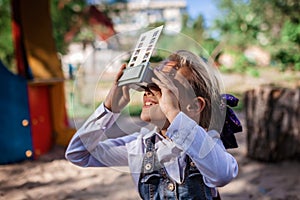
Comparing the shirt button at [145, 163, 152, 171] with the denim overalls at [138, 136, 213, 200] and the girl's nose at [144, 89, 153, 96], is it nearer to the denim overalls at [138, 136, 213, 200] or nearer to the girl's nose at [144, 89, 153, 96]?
the denim overalls at [138, 136, 213, 200]

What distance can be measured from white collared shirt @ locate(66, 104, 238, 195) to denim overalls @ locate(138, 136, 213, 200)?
0.02 metres

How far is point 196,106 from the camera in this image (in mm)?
863

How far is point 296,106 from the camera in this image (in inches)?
126

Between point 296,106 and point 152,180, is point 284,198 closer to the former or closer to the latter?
point 296,106

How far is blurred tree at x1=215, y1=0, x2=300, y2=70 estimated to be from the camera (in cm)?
566

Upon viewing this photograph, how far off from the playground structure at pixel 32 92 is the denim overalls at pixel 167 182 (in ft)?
9.00

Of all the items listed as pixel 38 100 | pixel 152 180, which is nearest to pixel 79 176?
pixel 38 100

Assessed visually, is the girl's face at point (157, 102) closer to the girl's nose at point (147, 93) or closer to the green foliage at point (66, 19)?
the girl's nose at point (147, 93)

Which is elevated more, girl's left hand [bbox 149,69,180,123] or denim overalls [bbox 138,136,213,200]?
girl's left hand [bbox 149,69,180,123]

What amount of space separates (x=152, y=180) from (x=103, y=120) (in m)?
0.19

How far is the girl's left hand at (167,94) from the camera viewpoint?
0.80 meters

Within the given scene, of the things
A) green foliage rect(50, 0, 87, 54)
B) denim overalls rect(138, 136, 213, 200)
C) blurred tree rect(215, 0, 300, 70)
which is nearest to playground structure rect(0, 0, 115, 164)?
denim overalls rect(138, 136, 213, 200)

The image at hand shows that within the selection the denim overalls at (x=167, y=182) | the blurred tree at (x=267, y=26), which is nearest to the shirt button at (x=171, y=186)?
the denim overalls at (x=167, y=182)

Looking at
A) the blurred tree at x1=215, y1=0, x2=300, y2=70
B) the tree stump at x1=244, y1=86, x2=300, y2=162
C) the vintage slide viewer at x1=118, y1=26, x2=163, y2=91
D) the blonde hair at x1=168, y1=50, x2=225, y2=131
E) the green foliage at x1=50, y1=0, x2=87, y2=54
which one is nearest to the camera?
the vintage slide viewer at x1=118, y1=26, x2=163, y2=91
